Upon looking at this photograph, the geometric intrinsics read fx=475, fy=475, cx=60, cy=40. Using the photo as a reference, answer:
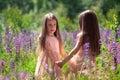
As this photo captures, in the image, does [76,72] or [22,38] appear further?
[22,38]

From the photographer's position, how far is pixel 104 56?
6.38 metres

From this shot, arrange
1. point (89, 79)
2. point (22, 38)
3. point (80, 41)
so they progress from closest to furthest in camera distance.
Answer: point (89, 79) → point (80, 41) → point (22, 38)

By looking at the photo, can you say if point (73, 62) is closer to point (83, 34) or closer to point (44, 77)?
point (83, 34)

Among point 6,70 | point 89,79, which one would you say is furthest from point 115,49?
point 6,70

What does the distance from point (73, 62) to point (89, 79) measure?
42.8 inches

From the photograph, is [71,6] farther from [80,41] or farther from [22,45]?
[80,41]

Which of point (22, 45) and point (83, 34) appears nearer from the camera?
point (83, 34)

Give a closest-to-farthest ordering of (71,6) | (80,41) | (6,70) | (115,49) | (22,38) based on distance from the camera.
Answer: (115,49)
(80,41)
(6,70)
(22,38)
(71,6)

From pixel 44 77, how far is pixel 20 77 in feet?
1.01

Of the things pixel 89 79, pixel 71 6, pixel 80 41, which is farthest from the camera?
pixel 71 6

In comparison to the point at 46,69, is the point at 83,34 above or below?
above

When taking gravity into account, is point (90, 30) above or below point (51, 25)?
below

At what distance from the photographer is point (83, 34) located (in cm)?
683

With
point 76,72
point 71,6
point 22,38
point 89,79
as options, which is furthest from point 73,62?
point 71,6
